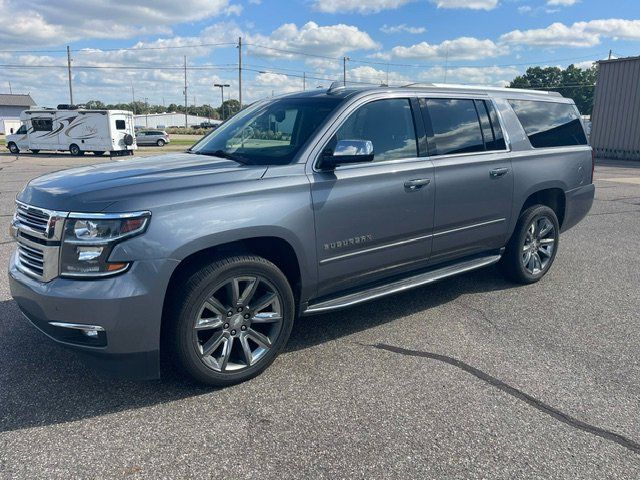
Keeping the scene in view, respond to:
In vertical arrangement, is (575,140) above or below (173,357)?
above

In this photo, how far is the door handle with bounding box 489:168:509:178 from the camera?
15.8 ft

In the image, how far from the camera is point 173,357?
3256 millimetres

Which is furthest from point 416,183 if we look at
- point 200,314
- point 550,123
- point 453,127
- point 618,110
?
point 618,110

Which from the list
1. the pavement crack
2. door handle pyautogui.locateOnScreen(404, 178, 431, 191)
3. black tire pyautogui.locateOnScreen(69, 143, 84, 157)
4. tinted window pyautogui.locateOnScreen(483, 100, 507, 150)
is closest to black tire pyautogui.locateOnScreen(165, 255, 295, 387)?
the pavement crack

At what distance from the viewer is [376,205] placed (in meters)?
3.93

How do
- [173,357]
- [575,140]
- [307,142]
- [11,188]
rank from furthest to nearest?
[11,188] → [575,140] → [307,142] → [173,357]

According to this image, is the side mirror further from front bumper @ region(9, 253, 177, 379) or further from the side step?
front bumper @ region(9, 253, 177, 379)

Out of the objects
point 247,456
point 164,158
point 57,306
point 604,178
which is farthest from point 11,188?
point 604,178

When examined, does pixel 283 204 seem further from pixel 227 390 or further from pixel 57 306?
pixel 57 306

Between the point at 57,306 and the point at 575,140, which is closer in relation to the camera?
the point at 57,306

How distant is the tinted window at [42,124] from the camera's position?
32344 millimetres

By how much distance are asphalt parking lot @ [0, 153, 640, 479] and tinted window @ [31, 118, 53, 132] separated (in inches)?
1254

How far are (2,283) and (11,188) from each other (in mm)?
9867

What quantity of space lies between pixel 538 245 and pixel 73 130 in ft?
107
